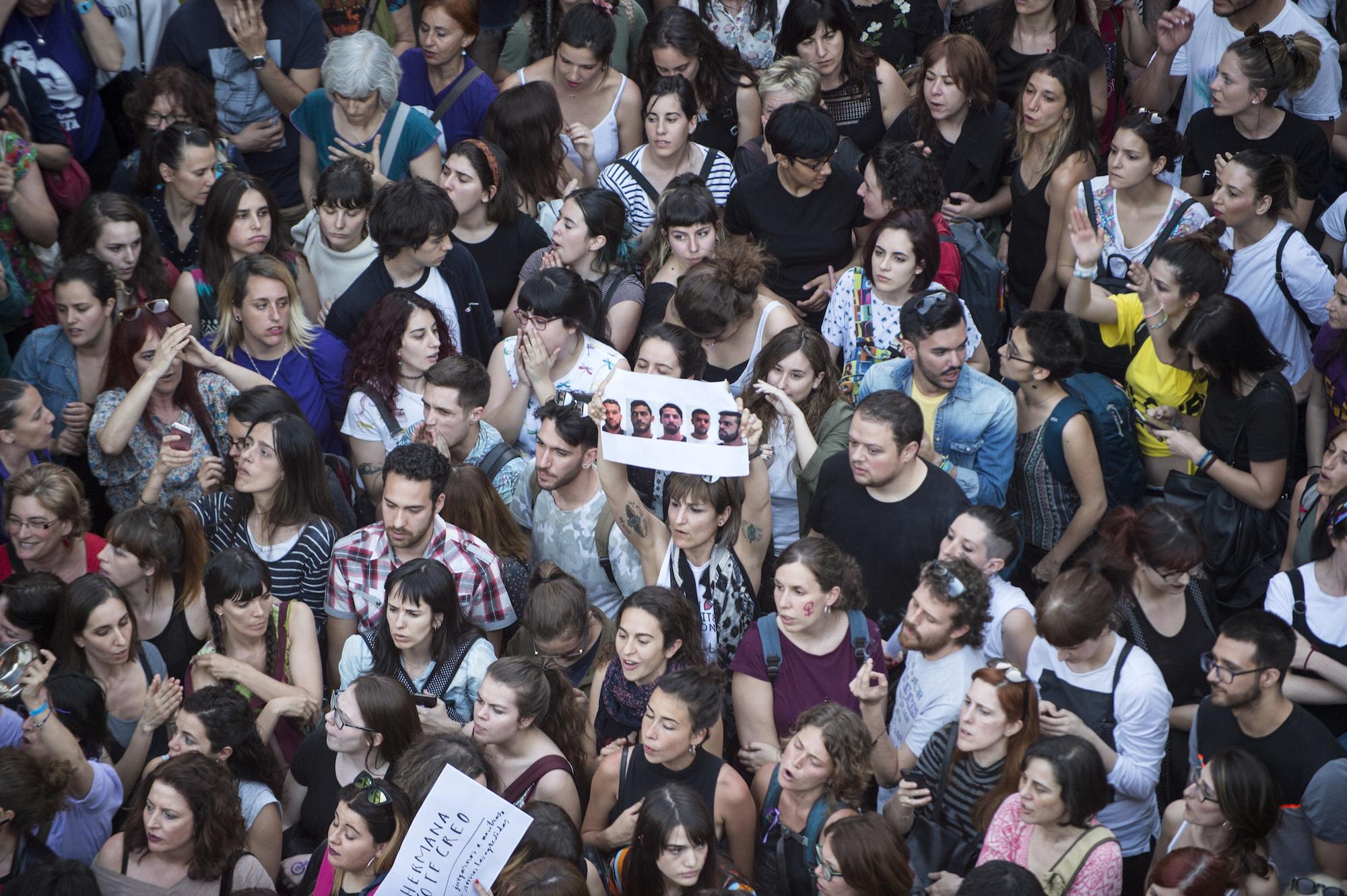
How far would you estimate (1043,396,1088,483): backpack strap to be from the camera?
18.0ft

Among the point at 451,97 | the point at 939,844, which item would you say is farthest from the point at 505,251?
the point at 939,844

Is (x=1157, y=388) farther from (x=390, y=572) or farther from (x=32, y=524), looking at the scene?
(x=32, y=524)

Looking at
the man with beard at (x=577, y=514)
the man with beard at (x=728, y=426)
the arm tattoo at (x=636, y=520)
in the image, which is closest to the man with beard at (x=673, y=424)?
the man with beard at (x=728, y=426)

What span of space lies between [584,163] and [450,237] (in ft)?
3.50

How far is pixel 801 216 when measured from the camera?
6621 mm

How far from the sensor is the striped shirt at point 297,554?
5.32m

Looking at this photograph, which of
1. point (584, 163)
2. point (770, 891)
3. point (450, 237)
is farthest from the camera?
point (584, 163)

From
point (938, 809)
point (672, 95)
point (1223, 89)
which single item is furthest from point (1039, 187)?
point (938, 809)

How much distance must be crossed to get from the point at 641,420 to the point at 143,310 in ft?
7.58

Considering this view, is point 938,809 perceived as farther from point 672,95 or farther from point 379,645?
point 672,95

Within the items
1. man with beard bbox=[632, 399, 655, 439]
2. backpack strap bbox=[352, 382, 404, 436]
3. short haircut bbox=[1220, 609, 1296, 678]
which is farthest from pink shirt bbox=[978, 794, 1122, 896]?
backpack strap bbox=[352, 382, 404, 436]

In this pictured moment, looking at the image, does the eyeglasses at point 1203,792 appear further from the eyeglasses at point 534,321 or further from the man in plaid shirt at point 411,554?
the eyeglasses at point 534,321

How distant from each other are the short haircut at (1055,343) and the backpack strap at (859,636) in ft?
4.53

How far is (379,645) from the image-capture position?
4.92m
